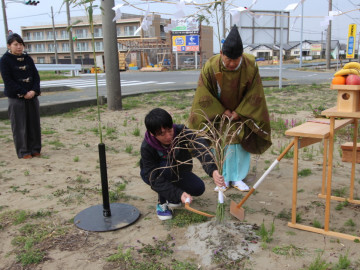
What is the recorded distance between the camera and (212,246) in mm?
2238

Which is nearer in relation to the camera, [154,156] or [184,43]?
[154,156]

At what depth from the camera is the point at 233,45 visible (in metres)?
2.80

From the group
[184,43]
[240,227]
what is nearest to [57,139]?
[240,227]

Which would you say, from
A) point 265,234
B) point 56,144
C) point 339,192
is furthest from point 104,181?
point 56,144

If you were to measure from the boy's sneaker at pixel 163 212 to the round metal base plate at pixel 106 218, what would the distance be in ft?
0.58

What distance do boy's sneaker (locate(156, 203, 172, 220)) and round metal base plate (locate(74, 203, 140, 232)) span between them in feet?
0.58

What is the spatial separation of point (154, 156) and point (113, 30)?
515 centimetres

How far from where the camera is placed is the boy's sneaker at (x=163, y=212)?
2.74 m

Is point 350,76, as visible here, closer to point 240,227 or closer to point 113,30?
point 240,227

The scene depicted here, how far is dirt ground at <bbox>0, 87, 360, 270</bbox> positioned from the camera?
219cm

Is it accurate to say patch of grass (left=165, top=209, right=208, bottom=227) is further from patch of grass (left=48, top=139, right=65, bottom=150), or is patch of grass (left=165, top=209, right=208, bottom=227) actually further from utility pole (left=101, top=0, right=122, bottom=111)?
utility pole (left=101, top=0, right=122, bottom=111)

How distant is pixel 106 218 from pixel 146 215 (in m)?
0.33

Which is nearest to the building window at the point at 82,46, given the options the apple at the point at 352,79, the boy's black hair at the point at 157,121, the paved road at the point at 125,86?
the paved road at the point at 125,86

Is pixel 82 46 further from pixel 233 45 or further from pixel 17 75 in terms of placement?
pixel 233 45
